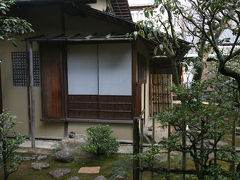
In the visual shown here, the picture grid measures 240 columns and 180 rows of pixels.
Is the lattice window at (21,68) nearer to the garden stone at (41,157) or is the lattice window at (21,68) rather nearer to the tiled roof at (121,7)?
the garden stone at (41,157)

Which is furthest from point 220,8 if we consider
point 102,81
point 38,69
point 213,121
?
point 38,69

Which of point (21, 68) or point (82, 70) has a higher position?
point (21, 68)

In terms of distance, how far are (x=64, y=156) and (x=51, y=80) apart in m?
2.53

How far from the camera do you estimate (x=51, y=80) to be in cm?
657

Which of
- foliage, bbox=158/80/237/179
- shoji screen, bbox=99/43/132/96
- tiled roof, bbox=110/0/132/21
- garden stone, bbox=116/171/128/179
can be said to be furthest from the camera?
tiled roof, bbox=110/0/132/21

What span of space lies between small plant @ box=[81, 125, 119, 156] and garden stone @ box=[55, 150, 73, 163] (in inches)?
16.4

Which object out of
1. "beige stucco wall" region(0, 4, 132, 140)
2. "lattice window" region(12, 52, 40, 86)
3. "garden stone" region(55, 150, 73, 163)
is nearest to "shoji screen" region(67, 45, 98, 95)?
"beige stucco wall" region(0, 4, 132, 140)

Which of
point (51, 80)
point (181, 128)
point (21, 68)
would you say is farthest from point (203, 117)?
point (21, 68)

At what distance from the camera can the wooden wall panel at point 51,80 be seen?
21.4ft

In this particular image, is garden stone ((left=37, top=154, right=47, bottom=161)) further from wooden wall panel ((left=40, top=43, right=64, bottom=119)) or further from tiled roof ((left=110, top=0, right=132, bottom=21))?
tiled roof ((left=110, top=0, right=132, bottom=21))

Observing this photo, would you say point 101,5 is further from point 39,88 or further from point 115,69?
point 39,88

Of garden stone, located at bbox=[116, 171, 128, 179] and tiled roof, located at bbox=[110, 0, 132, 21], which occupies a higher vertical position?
tiled roof, located at bbox=[110, 0, 132, 21]

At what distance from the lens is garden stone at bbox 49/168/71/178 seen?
4578 millimetres

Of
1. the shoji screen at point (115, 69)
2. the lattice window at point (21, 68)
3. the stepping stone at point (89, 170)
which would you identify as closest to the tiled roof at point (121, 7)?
the shoji screen at point (115, 69)
